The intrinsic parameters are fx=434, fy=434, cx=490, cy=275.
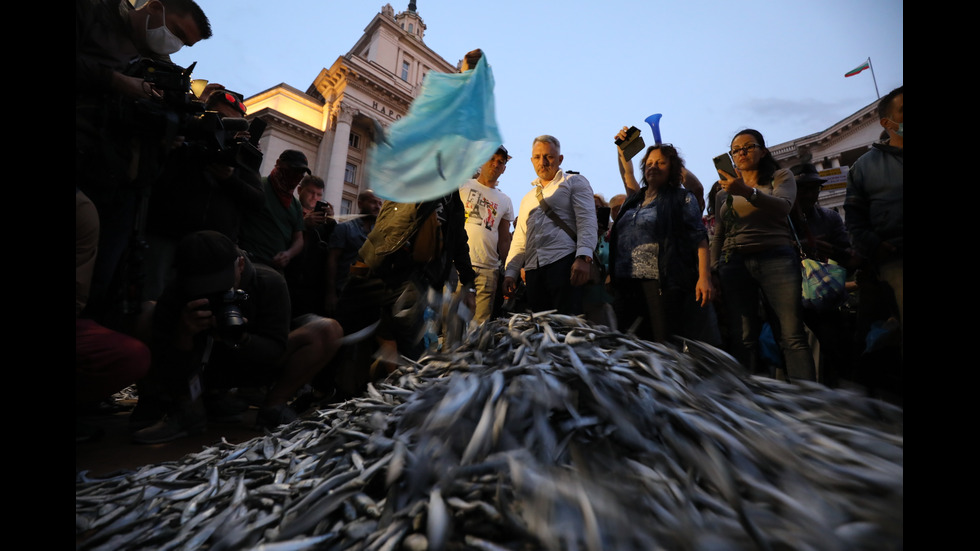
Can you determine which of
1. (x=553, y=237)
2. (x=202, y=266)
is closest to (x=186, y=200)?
(x=202, y=266)

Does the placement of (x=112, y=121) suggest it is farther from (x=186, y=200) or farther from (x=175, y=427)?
(x=175, y=427)

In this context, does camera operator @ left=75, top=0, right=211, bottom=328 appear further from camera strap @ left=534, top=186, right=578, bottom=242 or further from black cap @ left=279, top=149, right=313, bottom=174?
camera strap @ left=534, top=186, right=578, bottom=242

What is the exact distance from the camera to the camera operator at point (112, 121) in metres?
2.47

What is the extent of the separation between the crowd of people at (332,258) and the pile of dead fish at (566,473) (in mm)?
888

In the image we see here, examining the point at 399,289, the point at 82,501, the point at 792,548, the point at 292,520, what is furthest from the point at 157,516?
the point at 399,289

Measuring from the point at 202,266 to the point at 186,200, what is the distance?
995 mm

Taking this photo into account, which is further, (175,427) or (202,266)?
(175,427)

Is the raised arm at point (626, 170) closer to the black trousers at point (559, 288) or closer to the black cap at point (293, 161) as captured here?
the black trousers at point (559, 288)

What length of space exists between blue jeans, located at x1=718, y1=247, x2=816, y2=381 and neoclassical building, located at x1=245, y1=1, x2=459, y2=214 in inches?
1174

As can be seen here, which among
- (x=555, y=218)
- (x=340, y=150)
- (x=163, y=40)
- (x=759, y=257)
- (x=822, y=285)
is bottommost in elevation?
(x=822, y=285)

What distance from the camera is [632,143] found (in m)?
4.54

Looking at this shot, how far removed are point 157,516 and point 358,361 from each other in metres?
2.59

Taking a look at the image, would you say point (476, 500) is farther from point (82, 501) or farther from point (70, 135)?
point (70, 135)

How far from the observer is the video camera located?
2.65 metres
